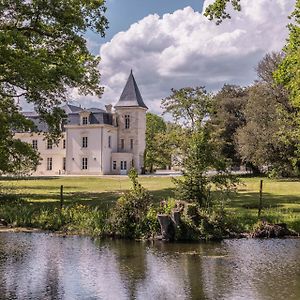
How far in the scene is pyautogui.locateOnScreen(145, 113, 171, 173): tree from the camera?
56.6 m

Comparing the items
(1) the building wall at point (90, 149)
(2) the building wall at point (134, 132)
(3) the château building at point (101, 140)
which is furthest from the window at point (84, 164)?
(2) the building wall at point (134, 132)

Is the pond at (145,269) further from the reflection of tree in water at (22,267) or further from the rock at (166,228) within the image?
the rock at (166,228)

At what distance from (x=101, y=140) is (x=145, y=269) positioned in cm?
5028

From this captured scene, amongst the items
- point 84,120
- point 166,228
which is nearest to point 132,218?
point 166,228

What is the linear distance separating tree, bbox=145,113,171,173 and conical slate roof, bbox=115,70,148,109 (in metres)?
4.86

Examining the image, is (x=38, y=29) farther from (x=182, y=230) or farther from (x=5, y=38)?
(x=182, y=230)

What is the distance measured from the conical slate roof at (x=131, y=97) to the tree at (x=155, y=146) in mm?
4859

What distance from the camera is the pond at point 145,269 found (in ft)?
33.6

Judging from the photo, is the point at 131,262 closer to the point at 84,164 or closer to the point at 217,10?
the point at 217,10

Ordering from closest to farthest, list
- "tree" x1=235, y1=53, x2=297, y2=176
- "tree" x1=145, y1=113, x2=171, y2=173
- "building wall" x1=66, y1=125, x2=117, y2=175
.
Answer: "tree" x1=235, y1=53, x2=297, y2=176, "tree" x1=145, y1=113, x2=171, y2=173, "building wall" x1=66, y1=125, x2=117, y2=175

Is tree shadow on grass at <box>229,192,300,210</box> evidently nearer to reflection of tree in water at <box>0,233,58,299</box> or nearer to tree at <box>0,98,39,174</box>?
reflection of tree in water at <box>0,233,58,299</box>

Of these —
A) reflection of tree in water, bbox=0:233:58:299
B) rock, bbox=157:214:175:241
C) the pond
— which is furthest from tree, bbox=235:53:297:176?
reflection of tree in water, bbox=0:233:58:299

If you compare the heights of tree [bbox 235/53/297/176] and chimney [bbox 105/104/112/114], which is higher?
chimney [bbox 105/104/112/114]

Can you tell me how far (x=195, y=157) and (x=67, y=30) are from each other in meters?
9.60
